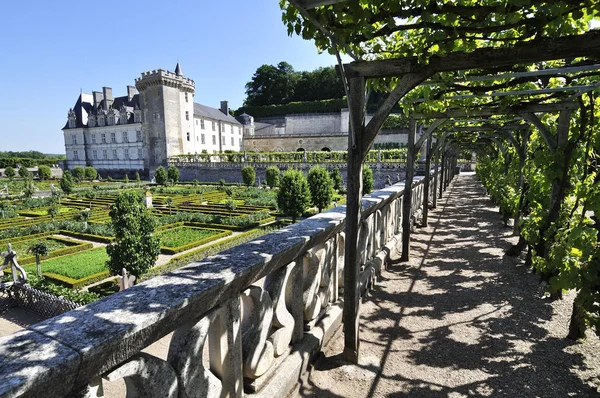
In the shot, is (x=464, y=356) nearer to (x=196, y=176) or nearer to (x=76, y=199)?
(x=76, y=199)

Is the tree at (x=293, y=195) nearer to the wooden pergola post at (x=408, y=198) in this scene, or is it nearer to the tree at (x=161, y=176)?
the wooden pergola post at (x=408, y=198)

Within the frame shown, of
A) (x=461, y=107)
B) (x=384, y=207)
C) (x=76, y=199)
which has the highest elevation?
(x=461, y=107)

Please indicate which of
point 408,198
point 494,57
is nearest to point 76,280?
point 408,198

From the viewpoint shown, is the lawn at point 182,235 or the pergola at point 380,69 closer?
the pergola at point 380,69

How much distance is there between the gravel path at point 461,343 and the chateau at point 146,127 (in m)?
41.7

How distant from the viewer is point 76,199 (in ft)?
77.3

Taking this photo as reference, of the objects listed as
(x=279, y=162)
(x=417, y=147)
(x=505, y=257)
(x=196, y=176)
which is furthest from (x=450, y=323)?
(x=196, y=176)

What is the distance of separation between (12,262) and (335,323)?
8212mm

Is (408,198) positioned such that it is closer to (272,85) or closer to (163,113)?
(163,113)

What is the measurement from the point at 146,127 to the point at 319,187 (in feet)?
112

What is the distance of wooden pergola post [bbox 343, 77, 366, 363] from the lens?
274 centimetres

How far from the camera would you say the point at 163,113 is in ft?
135

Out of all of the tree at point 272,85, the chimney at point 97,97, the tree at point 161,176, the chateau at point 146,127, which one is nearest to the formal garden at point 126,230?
the tree at point 161,176

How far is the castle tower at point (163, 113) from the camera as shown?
41094 mm
